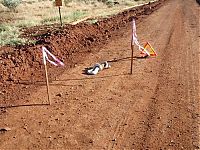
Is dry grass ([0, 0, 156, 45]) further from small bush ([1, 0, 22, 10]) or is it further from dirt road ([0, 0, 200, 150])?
dirt road ([0, 0, 200, 150])

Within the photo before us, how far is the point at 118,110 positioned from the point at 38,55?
5.19m

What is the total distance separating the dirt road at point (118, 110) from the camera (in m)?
8.54

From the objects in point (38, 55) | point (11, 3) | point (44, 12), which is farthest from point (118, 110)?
point (11, 3)

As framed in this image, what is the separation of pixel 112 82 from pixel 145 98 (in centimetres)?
165

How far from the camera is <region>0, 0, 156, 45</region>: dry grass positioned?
2642cm

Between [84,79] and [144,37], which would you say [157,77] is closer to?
[84,79]

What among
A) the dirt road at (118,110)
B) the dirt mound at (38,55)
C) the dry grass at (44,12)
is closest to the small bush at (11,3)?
the dry grass at (44,12)

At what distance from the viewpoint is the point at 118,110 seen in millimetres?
10031

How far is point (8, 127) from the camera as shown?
920 centimetres

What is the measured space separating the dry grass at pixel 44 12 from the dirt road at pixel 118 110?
29.7ft

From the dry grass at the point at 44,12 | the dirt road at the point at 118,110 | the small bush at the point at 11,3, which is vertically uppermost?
the small bush at the point at 11,3

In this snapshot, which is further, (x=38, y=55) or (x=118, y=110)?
(x=38, y=55)

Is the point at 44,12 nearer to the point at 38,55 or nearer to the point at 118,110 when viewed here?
the point at 38,55

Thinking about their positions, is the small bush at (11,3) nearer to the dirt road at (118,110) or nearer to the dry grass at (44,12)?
the dry grass at (44,12)
